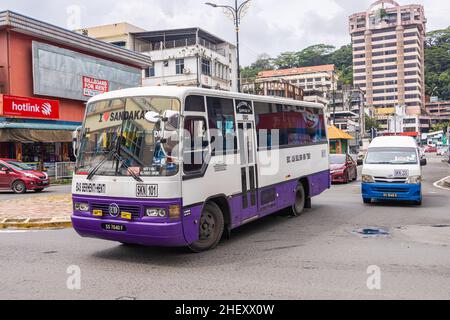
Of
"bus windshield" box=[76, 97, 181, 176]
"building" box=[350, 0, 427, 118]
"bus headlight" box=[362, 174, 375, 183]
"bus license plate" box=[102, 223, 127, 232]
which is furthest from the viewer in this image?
"building" box=[350, 0, 427, 118]

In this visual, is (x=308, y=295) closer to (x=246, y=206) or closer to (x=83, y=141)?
(x=246, y=206)

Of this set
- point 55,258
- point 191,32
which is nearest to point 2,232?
point 55,258

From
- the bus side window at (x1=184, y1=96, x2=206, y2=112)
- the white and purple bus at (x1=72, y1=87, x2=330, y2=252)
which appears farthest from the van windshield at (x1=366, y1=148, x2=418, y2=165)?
the bus side window at (x1=184, y1=96, x2=206, y2=112)

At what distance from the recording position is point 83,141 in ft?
25.9

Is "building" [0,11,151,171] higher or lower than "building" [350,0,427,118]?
lower

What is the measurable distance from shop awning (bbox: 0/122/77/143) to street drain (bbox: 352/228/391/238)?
67.6 ft

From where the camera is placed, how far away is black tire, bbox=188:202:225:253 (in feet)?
25.7

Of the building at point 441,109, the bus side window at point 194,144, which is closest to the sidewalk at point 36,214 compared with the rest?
the bus side window at point 194,144

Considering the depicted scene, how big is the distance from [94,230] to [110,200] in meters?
0.61

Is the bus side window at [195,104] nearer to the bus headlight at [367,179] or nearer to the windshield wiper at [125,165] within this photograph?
the windshield wiper at [125,165]

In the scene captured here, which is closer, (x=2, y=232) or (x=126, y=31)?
(x=2, y=232)

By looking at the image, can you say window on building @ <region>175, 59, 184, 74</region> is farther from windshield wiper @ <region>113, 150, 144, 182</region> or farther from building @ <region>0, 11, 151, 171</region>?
windshield wiper @ <region>113, 150, 144, 182</region>

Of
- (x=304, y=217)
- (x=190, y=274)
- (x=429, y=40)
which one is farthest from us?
(x=429, y=40)

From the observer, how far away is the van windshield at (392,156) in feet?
46.7
